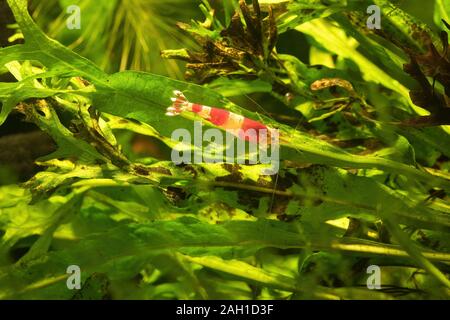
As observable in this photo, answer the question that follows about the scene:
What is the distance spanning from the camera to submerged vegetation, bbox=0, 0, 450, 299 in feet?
2.24

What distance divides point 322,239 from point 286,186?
4.3 inches

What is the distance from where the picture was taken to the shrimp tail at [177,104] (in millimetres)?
685

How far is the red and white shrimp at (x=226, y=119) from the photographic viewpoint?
0.69m

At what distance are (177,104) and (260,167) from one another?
0.50 ft

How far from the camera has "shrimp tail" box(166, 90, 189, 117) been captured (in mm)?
685

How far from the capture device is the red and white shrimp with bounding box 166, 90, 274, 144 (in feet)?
2.25

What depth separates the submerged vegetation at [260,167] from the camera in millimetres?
682

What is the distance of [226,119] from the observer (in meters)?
0.70

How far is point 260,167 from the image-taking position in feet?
2.39

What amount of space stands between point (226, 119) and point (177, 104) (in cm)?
7

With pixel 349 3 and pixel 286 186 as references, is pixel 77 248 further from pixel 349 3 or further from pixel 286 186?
pixel 349 3

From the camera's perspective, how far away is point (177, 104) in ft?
2.25

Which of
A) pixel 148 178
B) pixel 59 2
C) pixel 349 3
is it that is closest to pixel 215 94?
pixel 148 178
